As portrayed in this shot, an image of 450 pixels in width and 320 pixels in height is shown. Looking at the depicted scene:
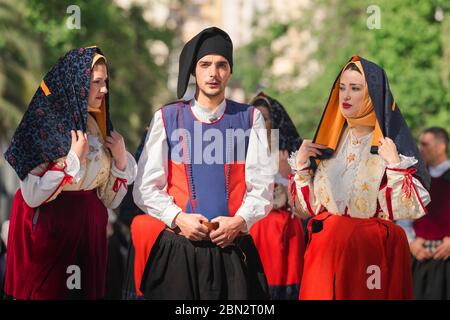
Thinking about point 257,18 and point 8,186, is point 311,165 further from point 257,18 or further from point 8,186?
point 8,186

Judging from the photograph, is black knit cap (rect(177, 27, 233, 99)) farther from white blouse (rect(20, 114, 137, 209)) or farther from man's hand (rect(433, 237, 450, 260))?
man's hand (rect(433, 237, 450, 260))

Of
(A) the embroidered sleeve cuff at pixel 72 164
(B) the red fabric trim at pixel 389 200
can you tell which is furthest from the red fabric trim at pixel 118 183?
(B) the red fabric trim at pixel 389 200

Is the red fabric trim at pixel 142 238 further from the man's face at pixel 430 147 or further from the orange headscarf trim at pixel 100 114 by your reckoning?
the man's face at pixel 430 147

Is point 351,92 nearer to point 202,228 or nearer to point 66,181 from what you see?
point 202,228

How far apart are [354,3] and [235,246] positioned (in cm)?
1481

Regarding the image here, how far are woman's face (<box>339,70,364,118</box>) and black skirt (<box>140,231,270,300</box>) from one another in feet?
3.27

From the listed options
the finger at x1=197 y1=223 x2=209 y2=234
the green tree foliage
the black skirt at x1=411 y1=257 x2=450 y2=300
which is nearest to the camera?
the finger at x1=197 y1=223 x2=209 y2=234

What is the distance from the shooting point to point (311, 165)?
7.80 m

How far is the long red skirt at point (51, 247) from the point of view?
24.7ft

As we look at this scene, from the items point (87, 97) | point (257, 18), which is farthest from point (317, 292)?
point (257, 18)

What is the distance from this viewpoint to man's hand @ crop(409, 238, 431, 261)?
1171 centimetres

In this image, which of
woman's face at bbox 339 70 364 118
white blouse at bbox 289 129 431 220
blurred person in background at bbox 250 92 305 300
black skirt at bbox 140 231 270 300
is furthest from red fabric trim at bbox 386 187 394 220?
blurred person in background at bbox 250 92 305 300
